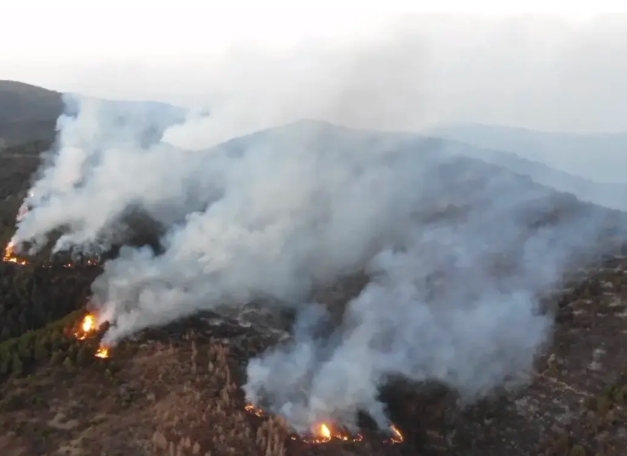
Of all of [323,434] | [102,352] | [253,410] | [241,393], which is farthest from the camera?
[102,352]

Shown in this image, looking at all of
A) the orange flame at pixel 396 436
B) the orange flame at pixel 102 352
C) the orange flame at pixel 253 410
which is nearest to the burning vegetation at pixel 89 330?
the orange flame at pixel 102 352

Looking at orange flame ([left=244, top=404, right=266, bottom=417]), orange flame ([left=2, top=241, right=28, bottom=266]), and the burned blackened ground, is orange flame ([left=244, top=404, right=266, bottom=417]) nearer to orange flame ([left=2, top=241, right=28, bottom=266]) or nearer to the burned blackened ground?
the burned blackened ground

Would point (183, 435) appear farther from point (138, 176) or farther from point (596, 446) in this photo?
point (138, 176)

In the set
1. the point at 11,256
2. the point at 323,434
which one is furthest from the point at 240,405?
the point at 11,256

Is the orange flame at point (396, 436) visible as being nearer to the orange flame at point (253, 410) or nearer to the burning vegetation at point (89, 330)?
the orange flame at point (253, 410)

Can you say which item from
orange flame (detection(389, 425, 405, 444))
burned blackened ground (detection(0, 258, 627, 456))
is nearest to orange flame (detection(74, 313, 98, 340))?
burned blackened ground (detection(0, 258, 627, 456))

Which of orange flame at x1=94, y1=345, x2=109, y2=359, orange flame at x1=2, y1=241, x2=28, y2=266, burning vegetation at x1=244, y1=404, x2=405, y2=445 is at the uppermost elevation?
orange flame at x1=94, y1=345, x2=109, y2=359

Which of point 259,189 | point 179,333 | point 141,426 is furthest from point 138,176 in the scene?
point 141,426

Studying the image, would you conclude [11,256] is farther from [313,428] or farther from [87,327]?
[313,428]

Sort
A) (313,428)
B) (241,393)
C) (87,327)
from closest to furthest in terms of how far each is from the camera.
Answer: (313,428) < (241,393) < (87,327)
